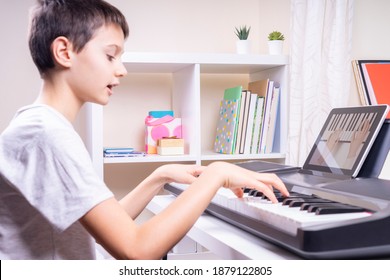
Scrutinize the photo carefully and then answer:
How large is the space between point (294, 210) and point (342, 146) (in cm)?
37

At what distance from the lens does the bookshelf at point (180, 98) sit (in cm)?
201

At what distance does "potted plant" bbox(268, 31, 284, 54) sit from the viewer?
2186mm

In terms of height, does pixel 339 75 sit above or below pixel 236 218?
above

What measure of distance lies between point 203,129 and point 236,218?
143 cm

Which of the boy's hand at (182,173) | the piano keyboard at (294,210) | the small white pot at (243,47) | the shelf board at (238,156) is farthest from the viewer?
the small white pot at (243,47)

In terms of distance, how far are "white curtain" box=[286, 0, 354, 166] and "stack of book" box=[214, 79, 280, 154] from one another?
0.09 m

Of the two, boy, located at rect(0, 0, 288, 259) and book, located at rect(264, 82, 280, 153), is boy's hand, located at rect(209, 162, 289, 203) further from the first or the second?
book, located at rect(264, 82, 280, 153)

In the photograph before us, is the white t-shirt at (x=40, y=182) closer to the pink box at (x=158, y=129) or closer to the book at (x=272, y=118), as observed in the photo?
the pink box at (x=158, y=129)

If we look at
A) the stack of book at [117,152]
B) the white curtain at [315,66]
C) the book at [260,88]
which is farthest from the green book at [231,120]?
the stack of book at [117,152]

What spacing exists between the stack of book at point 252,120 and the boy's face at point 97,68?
3.84 feet

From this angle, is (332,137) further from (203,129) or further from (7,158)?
(203,129)

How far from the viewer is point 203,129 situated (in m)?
2.43
